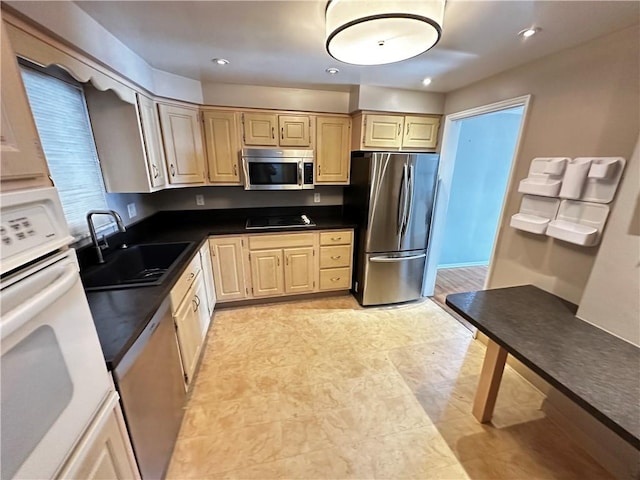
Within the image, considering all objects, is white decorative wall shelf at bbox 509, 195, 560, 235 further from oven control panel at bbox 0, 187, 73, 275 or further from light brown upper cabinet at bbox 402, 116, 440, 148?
oven control panel at bbox 0, 187, 73, 275

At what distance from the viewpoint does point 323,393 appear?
189cm

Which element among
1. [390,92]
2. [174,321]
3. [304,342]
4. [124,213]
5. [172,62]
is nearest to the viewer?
[174,321]

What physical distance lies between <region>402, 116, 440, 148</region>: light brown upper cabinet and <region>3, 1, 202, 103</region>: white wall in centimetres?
226

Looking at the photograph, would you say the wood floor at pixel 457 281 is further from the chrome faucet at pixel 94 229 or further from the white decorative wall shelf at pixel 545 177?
the chrome faucet at pixel 94 229

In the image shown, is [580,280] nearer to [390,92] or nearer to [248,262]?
[390,92]

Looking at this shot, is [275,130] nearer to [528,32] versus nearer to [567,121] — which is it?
[528,32]

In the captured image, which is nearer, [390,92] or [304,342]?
[304,342]

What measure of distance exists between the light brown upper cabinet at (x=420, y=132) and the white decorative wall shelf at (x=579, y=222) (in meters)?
1.55

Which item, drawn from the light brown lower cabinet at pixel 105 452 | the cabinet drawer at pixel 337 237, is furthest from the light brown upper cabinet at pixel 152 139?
the light brown lower cabinet at pixel 105 452

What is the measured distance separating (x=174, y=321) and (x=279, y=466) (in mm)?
1006

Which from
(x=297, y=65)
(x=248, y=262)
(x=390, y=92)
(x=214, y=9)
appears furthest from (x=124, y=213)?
A: (x=390, y=92)

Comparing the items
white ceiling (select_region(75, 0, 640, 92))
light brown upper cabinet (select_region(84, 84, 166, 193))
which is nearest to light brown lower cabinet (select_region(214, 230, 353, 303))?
light brown upper cabinet (select_region(84, 84, 166, 193))

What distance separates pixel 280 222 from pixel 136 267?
1443 mm

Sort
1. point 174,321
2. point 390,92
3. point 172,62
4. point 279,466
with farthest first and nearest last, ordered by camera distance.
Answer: point 390,92 → point 172,62 → point 174,321 → point 279,466
